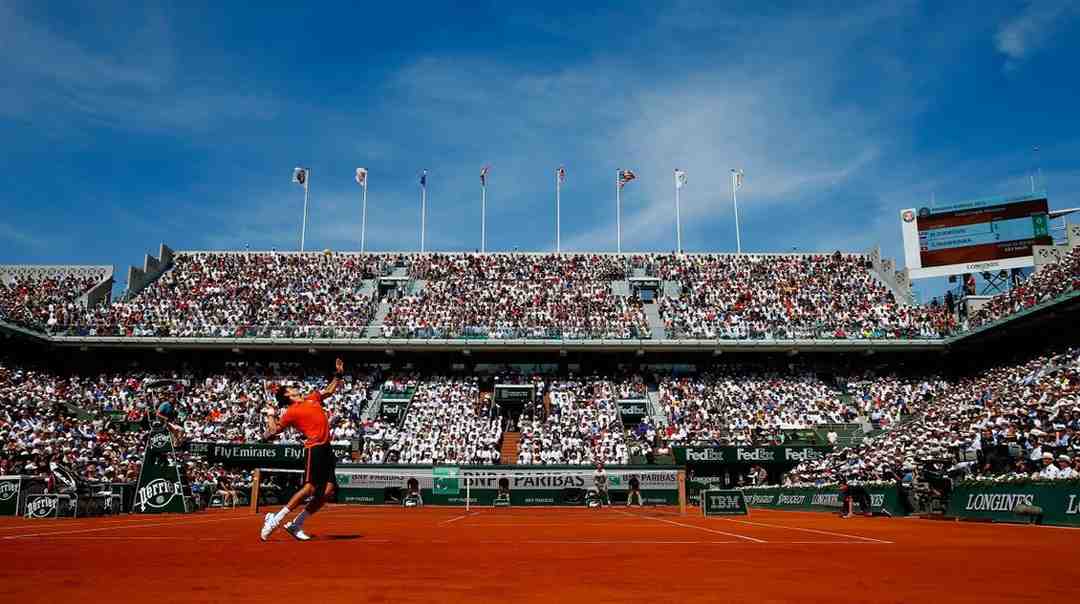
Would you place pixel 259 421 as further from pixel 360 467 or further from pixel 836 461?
pixel 836 461

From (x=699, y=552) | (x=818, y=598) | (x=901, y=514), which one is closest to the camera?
(x=818, y=598)

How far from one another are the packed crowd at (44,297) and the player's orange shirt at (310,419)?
131ft

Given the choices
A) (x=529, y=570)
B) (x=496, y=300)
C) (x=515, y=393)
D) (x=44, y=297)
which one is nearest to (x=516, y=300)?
(x=496, y=300)

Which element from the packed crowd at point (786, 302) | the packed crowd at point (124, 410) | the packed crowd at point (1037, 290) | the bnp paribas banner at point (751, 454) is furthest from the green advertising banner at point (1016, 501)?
the packed crowd at point (124, 410)

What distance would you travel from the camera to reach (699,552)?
8.62m

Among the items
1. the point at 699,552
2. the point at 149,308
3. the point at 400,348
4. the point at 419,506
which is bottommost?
the point at 419,506

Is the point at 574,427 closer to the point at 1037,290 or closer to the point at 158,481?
the point at 158,481

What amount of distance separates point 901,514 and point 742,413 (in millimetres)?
18113

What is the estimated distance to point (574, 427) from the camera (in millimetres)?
39531

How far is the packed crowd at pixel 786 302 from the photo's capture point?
43781 mm

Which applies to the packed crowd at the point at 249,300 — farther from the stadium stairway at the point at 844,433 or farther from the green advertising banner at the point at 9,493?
the stadium stairway at the point at 844,433

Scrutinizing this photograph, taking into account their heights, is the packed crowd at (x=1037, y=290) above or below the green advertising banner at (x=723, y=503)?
above

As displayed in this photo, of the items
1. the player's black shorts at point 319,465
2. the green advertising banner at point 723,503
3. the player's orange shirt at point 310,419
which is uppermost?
the player's orange shirt at point 310,419

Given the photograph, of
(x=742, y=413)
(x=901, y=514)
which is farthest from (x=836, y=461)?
(x=901, y=514)
